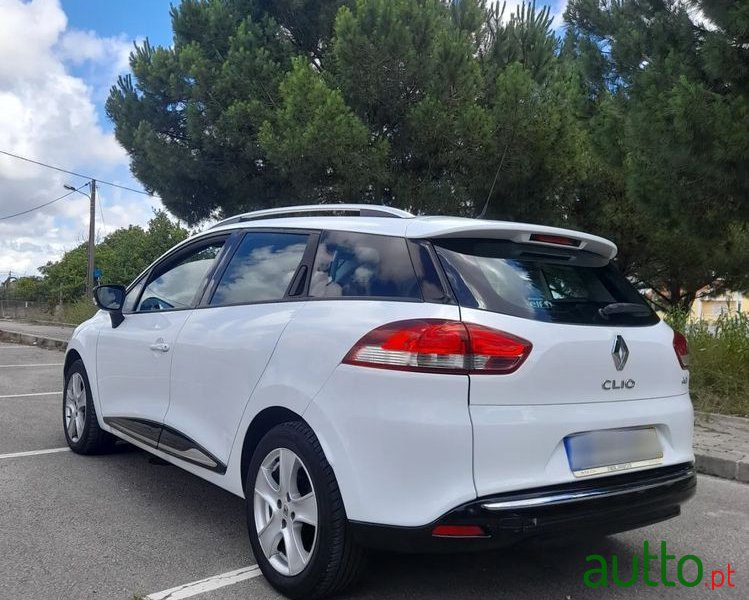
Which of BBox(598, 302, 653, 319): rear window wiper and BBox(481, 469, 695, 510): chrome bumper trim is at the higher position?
BBox(598, 302, 653, 319): rear window wiper

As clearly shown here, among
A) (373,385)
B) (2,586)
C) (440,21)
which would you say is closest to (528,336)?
(373,385)

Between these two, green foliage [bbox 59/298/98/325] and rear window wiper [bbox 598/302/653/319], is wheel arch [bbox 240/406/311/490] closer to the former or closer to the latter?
rear window wiper [bbox 598/302/653/319]

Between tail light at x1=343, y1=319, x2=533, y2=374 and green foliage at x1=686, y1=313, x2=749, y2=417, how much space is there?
565 cm

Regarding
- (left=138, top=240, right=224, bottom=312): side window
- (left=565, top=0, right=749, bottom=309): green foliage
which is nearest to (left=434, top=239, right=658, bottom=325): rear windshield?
(left=138, top=240, right=224, bottom=312): side window

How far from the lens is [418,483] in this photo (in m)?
2.62

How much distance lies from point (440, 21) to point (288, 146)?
379 cm

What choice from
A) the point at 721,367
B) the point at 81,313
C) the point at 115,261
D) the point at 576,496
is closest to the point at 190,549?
the point at 576,496

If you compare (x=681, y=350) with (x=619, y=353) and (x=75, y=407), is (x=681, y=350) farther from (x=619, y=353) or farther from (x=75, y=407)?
(x=75, y=407)

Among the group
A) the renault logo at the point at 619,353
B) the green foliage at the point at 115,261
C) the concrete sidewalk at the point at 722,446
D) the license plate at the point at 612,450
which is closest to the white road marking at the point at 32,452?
the license plate at the point at 612,450

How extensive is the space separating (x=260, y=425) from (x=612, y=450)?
1545 mm

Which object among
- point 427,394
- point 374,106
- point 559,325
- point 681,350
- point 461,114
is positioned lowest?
point 427,394

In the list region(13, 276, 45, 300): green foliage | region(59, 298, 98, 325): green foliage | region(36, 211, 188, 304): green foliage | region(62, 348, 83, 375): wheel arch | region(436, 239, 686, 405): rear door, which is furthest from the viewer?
region(13, 276, 45, 300): green foliage

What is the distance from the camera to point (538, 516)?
2619 mm

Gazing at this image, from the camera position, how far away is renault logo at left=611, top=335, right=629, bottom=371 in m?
2.96
